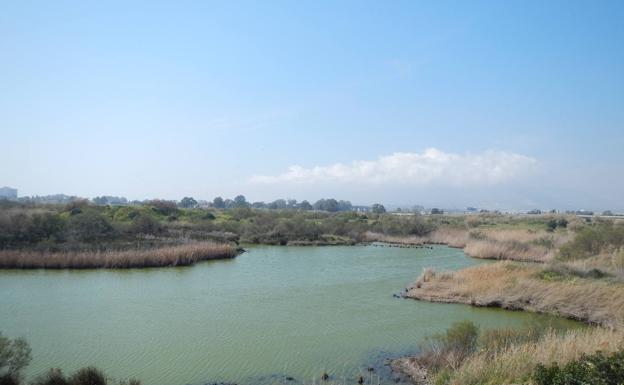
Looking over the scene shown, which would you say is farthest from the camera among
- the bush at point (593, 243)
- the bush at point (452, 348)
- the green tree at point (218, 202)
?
the green tree at point (218, 202)

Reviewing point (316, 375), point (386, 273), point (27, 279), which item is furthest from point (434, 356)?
point (27, 279)

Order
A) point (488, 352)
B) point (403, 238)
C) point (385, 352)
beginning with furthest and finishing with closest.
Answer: point (403, 238)
point (385, 352)
point (488, 352)

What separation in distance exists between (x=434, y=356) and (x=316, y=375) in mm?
2849

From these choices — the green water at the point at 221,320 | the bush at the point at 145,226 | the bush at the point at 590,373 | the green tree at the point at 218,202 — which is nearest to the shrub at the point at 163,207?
the bush at the point at 145,226

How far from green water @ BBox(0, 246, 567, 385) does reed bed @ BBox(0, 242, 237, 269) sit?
1183 millimetres

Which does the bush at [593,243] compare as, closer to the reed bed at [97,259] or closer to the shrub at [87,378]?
the reed bed at [97,259]

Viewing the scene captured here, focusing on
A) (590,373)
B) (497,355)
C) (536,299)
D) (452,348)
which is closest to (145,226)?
(536,299)

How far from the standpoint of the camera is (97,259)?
28.3 metres

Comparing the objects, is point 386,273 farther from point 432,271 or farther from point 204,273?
point 204,273

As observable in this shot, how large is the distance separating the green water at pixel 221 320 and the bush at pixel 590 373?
4484mm

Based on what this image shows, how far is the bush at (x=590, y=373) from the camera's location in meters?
6.57

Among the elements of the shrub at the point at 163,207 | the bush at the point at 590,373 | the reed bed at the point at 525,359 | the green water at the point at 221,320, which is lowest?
the green water at the point at 221,320

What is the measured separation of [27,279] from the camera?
79.4 feet

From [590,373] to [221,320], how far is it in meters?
12.4
